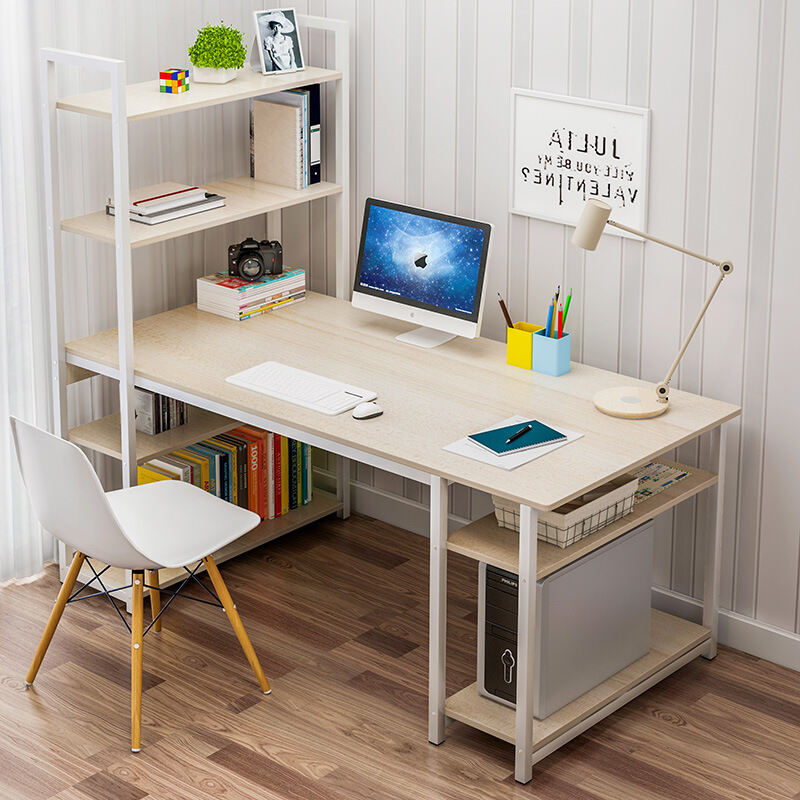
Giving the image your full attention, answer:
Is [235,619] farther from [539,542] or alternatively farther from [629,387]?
[629,387]

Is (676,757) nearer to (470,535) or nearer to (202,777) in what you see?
(470,535)

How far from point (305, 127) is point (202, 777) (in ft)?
5.94

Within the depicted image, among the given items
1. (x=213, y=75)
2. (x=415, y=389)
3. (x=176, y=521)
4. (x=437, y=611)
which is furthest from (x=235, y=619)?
(x=213, y=75)

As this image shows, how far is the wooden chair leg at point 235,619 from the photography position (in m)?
3.09

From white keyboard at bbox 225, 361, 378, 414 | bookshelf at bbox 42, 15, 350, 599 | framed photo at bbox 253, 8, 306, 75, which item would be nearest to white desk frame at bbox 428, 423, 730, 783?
white keyboard at bbox 225, 361, 378, 414

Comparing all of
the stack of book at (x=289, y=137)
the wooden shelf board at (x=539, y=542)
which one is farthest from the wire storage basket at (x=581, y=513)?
the stack of book at (x=289, y=137)

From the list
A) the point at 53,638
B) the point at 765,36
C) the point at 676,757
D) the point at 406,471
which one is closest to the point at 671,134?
the point at 765,36

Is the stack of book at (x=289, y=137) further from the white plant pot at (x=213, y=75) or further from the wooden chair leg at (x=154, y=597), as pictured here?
the wooden chair leg at (x=154, y=597)

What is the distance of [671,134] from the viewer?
10.4ft

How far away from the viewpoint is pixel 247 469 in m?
3.89

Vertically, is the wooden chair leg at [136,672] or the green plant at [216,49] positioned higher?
the green plant at [216,49]

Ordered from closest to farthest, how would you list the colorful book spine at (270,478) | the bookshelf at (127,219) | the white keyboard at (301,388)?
1. the white keyboard at (301,388)
2. the bookshelf at (127,219)
3. the colorful book spine at (270,478)

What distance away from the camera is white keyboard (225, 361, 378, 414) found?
3110 mm

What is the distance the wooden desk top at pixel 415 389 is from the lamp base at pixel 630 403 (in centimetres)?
2
